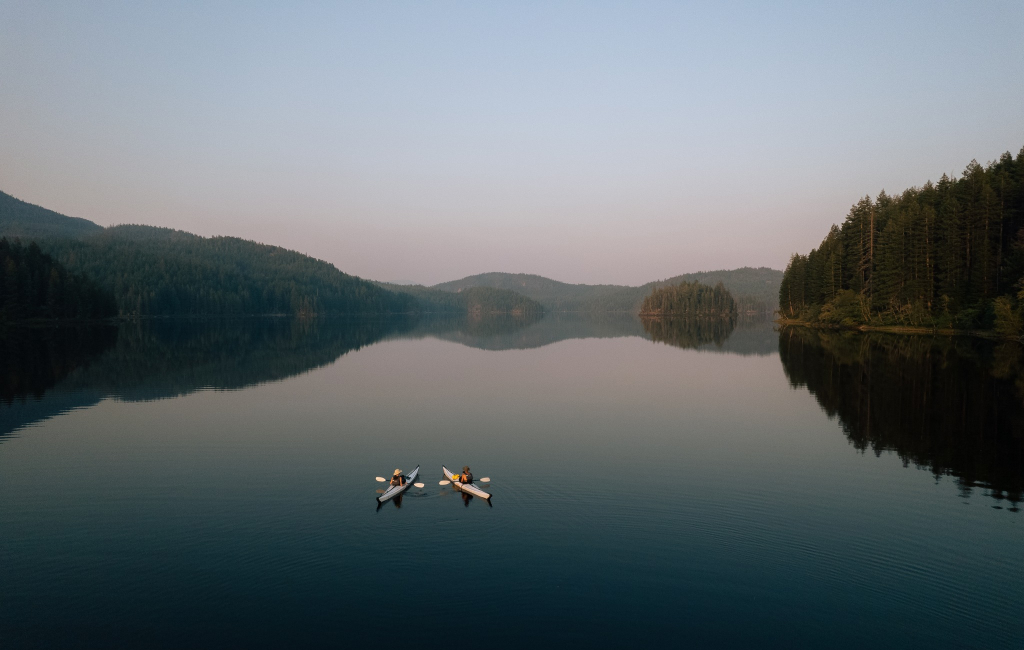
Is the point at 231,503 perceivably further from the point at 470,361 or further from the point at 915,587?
the point at 470,361

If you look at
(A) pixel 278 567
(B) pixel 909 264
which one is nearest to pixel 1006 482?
(A) pixel 278 567

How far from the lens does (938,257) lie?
80.2 m

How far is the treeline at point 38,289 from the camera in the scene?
353 ft

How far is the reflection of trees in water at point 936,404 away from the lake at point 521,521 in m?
0.21

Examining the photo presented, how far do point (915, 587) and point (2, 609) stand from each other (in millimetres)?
18531

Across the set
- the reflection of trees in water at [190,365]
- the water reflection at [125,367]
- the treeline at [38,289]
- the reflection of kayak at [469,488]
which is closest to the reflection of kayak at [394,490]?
the reflection of kayak at [469,488]

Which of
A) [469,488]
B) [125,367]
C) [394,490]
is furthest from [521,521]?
[125,367]

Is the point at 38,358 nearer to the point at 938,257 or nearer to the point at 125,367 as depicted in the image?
the point at 125,367

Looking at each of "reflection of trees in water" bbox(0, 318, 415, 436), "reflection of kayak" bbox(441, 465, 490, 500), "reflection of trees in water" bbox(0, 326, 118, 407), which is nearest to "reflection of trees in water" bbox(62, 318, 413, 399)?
"reflection of trees in water" bbox(0, 318, 415, 436)

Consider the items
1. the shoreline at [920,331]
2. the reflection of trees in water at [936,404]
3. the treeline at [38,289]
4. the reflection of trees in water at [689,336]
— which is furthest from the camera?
the treeline at [38,289]

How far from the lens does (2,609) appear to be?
1187 cm

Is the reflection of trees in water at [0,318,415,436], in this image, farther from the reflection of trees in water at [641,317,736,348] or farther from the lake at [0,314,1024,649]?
the reflection of trees in water at [641,317,736,348]

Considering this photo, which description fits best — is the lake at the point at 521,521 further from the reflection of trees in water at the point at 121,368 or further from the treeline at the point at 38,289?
the treeline at the point at 38,289

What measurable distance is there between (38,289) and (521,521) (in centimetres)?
13214
